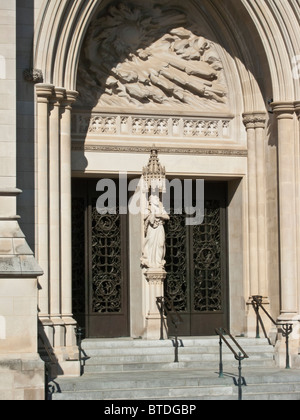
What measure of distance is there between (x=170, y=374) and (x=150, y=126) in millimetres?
5313

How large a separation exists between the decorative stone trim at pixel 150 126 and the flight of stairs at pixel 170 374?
3.98 metres

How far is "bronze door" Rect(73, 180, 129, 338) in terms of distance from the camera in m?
20.3

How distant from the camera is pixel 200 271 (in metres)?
21.0

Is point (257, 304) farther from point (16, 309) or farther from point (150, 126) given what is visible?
point (16, 309)

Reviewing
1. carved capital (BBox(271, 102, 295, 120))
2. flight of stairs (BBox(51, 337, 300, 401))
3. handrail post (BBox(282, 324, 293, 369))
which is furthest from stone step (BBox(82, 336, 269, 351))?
carved capital (BBox(271, 102, 295, 120))

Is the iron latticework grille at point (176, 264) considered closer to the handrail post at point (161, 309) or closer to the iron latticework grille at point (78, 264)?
the handrail post at point (161, 309)

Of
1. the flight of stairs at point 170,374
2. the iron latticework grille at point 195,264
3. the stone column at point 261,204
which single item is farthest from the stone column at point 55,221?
the stone column at point 261,204

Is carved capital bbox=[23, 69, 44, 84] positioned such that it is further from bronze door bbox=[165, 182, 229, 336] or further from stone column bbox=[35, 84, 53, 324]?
bronze door bbox=[165, 182, 229, 336]

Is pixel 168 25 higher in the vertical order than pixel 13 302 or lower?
higher

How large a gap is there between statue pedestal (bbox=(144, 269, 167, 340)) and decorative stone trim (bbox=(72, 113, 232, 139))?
2699mm

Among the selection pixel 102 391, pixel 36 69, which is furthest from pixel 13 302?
pixel 36 69

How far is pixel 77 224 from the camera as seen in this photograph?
66.9 ft

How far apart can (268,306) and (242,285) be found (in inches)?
27.2

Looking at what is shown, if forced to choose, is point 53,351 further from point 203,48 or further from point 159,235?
point 203,48
